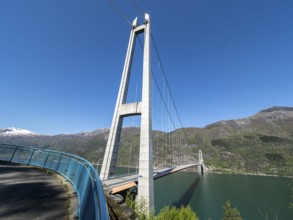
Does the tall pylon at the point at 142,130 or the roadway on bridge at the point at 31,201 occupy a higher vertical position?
the tall pylon at the point at 142,130

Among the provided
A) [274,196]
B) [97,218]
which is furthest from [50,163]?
[274,196]

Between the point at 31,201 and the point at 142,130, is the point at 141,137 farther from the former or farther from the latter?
the point at 31,201

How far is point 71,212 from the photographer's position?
10.4 feet

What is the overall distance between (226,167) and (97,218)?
12221 centimetres

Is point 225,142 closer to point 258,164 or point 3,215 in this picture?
point 258,164

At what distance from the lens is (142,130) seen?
14.3m

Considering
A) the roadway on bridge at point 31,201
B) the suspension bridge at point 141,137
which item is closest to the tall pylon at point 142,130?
the suspension bridge at point 141,137

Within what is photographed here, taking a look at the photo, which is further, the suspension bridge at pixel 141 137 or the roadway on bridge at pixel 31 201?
the suspension bridge at pixel 141 137

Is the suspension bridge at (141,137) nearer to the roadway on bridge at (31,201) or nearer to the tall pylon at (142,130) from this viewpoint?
the tall pylon at (142,130)

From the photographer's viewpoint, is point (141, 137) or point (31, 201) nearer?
point (31, 201)

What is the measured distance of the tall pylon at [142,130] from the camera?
12953 mm

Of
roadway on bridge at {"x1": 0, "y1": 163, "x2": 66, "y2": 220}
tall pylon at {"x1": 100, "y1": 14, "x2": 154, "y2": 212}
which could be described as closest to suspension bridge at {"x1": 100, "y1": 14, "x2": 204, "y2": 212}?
tall pylon at {"x1": 100, "y1": 14, "x2": 154, "y2": 212}

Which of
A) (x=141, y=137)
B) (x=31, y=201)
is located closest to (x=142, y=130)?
(x=141, y=137)

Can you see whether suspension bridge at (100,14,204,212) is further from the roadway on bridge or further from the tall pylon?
the roadway on bridge
